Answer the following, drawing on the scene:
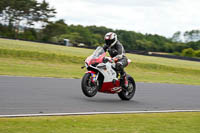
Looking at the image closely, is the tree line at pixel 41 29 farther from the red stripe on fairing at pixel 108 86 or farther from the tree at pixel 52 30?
the red stripe on fairing at pixel 108 86

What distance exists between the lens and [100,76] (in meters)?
9.79

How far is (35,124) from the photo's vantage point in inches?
243

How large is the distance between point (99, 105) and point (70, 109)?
127 cm

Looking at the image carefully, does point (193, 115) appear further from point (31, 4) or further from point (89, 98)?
point (31, 4)

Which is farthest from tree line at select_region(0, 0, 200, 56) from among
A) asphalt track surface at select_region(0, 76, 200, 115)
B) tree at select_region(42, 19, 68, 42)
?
asphalt track surface at select_region(0, 76, 200, 115)

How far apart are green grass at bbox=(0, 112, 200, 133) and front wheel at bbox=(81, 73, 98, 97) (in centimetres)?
163

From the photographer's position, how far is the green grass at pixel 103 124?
591 centimetres

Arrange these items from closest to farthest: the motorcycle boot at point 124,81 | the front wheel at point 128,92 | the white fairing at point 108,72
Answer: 1. the white fairing at point 108,72
2. the motorcycle boot at point 124,81
3. the front wheel at point 128,92

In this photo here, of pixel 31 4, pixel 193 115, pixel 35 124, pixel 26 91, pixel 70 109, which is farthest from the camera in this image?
pixel 31 4

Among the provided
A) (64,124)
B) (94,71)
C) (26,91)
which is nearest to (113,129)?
(64,124)

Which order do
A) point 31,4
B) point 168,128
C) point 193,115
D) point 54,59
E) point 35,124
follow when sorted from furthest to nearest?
1. point 31,4
2. point 54,59
3. point 193,115
4. point 168,128
5. point 35,124

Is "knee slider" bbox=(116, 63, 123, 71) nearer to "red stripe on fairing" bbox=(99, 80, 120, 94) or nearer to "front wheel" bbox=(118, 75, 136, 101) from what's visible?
"red stripe on fairing" bbox=(99, 80, 120, 94)

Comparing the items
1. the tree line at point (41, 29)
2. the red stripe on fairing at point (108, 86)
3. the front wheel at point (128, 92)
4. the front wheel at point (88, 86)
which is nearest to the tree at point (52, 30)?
the tree line at point (41, 29)

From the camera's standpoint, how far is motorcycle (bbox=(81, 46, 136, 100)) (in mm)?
9422
